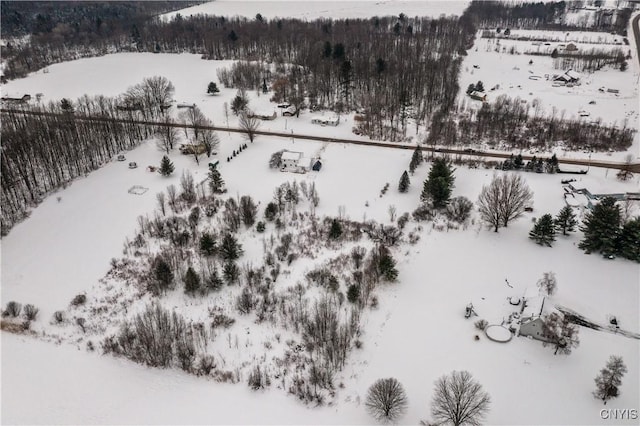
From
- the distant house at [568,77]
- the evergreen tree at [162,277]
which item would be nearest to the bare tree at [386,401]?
the evergreen tree at [162,277]

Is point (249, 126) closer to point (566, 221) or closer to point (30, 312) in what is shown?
point (30, 312)

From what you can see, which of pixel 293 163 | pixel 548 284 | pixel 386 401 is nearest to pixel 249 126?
pixel 293 163

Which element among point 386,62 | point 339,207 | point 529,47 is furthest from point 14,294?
point 529,47

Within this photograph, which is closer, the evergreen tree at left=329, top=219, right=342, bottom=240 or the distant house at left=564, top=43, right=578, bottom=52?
the evergreen tree at left=329, top=219, right=342, bottom=240

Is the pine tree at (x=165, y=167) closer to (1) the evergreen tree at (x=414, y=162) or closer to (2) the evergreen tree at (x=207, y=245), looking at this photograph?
(2) the evergreen tree at (x=207, y=245)

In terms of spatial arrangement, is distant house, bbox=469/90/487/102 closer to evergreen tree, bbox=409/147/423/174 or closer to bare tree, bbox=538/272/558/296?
evergreen tree, bbox=409/147/423/174

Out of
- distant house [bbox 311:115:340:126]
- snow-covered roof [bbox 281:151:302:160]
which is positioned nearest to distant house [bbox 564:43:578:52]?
distant house [bbox 311:115:340:126]
